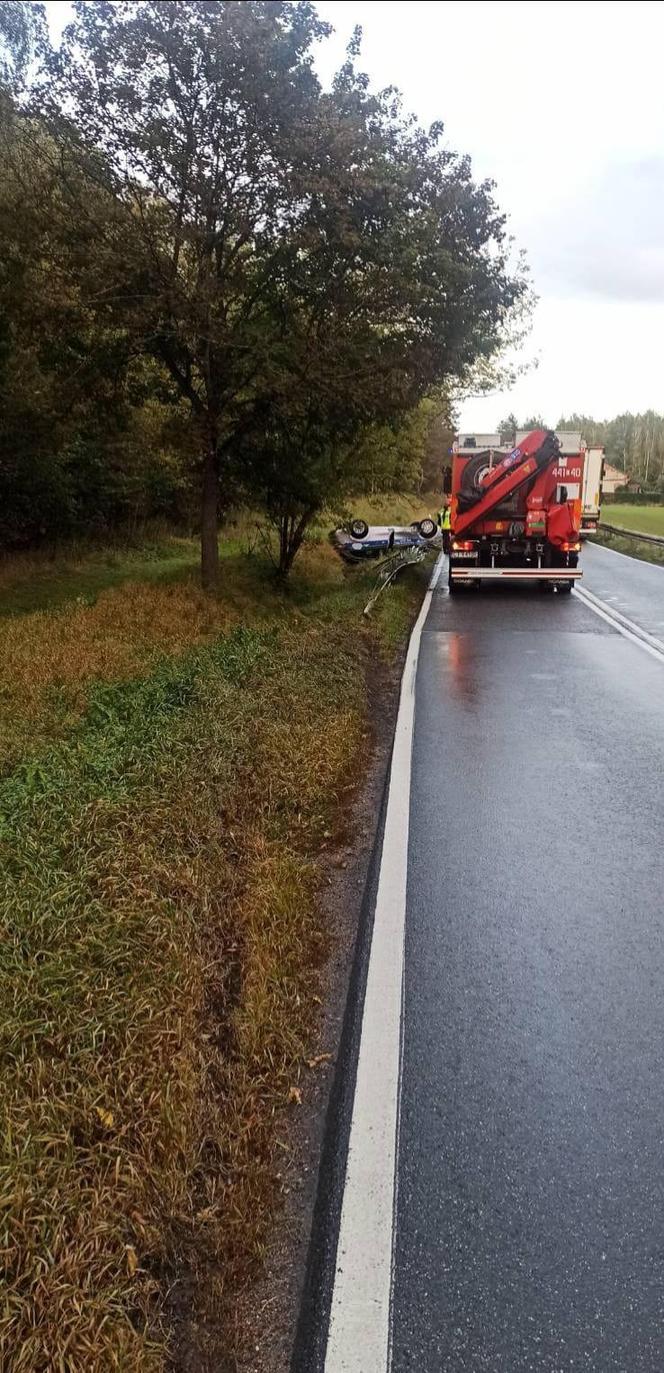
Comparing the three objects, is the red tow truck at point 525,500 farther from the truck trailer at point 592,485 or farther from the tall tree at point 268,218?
the truck trailer at point 592,485

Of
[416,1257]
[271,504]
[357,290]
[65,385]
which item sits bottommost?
[416,1257]

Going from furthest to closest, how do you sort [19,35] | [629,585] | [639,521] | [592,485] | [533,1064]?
[639,521] < [592,485] < [629,585] < [19,35] < [533,1064]

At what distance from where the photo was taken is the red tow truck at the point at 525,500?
1598 centimetres

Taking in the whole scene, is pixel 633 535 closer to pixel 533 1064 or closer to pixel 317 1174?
pixel 533 1064

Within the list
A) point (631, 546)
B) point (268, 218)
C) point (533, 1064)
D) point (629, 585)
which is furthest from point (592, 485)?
point (533, 1064)

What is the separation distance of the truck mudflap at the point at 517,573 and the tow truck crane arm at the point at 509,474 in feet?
3.44

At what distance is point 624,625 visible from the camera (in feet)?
42.1

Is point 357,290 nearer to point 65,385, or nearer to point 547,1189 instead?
point 65,385

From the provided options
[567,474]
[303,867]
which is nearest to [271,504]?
[567,474]

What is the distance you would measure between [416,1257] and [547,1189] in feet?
1.52

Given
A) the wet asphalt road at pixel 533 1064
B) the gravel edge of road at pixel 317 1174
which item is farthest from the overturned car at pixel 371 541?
the gravel edge of road at pixel 317 1174

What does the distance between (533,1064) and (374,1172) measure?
0.77 metres

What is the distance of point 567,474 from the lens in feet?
53.0

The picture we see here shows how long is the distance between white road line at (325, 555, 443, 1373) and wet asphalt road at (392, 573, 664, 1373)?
43mm
